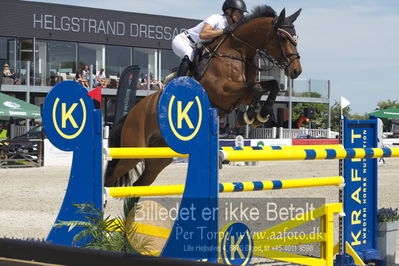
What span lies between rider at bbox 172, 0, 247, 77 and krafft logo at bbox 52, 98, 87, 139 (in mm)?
2360

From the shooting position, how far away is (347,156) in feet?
12.3

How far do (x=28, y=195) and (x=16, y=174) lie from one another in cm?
400

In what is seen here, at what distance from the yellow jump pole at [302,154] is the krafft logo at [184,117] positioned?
21 cm

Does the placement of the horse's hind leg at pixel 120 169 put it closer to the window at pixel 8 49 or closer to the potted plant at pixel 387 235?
the potted plant at pixel 387 235

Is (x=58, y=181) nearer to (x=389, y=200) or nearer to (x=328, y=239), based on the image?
(x=389, y=200)

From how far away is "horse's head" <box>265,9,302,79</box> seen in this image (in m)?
5.76

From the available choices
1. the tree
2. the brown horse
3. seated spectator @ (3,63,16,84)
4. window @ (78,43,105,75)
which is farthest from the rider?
the tree

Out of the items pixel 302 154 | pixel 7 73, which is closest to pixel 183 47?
pixel 302 154

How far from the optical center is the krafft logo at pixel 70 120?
11.9 feet

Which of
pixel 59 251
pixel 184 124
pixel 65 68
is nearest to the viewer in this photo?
pixel 59 251

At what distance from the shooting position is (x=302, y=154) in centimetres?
373

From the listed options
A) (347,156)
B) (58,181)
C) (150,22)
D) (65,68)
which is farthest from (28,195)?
(150,22)

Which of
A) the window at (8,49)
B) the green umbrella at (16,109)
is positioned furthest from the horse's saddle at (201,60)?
the window at (8,49)

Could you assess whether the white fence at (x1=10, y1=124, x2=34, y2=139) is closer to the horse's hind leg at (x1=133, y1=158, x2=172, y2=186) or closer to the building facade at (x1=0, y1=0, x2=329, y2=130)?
the building facade at (x1=0, y1=0, x2=329, y2=130)
